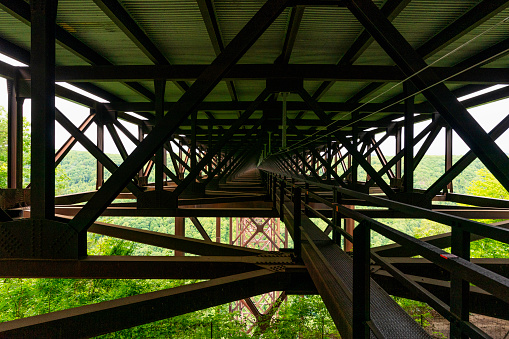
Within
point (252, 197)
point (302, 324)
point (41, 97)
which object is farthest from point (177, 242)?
point (302, 324)

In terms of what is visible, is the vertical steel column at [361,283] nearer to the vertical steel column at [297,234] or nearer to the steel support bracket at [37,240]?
the vertical steel column at [297,234]

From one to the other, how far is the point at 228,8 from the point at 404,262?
452 centimetres

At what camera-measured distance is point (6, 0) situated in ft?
13.6

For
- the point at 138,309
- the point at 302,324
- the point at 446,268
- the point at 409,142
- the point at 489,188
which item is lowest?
the point at 302,324

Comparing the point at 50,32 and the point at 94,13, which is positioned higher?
the point at 94,13

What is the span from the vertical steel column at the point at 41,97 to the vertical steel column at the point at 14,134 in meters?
4.16

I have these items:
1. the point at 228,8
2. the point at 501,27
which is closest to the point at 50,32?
the point at 228,8

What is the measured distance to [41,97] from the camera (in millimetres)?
3146

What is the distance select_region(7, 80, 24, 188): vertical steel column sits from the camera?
21.0ft

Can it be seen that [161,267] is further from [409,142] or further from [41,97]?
[409,142]

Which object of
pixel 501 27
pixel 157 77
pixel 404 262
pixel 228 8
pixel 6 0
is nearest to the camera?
pixel 404 262

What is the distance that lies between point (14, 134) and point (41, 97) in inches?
177

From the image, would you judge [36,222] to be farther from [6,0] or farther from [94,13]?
[94,13]

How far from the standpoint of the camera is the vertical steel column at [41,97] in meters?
3.14
